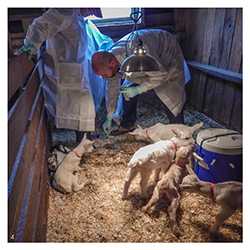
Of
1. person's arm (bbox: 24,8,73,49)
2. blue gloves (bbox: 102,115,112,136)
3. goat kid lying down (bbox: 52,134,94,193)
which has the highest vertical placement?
person's arm (bbox: 24,8,73,49)

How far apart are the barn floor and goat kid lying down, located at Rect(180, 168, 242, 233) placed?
13cm

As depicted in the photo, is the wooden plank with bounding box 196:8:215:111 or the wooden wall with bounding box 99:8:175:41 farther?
the wooden wall with bounding box 99:8:175:41

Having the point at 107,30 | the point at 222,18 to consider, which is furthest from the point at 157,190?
the point at 107,30

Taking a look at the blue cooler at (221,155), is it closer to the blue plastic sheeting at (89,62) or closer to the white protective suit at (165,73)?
the white protective suit at (165,73)

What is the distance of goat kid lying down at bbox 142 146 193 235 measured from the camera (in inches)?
44.1

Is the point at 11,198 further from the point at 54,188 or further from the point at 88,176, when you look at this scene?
the point at 88,176

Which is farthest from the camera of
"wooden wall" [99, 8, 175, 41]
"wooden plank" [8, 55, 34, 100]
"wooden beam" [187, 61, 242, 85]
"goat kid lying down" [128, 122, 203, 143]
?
"wooden wall" [99, 8, 175, 41]

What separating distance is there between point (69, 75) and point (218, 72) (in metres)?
1.19

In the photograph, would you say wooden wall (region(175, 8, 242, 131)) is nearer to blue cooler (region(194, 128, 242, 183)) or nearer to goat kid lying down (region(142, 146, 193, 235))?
blue cooler (region(194, 128, 242, 183))

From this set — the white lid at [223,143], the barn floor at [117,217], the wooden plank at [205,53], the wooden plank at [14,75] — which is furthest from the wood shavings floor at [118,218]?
the wooden plank at [205,53]

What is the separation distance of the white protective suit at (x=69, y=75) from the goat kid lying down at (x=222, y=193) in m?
0.99

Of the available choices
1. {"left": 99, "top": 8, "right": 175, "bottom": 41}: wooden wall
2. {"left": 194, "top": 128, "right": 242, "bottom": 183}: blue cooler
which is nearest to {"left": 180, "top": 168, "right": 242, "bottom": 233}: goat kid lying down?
{"left": 194, "top": 128, "right": 242, "bottom": 183}: blue cooler
